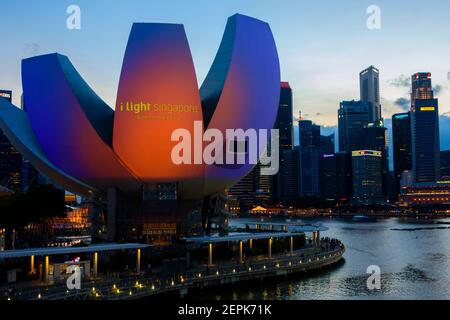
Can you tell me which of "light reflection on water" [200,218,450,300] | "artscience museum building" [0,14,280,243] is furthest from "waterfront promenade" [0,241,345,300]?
"artscience museum building" [0,14,280,243]

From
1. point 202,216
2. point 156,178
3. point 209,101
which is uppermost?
point 209,101

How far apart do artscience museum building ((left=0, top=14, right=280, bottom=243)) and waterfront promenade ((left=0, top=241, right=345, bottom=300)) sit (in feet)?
27.9

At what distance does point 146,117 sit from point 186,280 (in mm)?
12305

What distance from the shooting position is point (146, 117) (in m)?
37.2

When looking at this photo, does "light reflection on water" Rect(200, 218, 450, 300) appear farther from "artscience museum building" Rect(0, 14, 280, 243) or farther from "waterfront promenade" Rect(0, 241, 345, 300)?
"artscience museum building" Rect(0, 14, 280, 243)

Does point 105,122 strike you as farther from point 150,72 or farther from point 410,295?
point 410,295

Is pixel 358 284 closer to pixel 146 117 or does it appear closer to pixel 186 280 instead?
pixel 186 280

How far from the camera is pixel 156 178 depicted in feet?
132

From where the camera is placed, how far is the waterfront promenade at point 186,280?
2498cm

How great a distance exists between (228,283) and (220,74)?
15483 millimetres

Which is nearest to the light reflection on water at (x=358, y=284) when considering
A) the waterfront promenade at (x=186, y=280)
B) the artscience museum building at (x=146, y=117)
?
the waterfront promenade at (x=186, y=280)

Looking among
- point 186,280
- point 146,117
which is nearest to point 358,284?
point 186,280

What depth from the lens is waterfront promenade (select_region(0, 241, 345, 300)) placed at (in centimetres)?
2498
